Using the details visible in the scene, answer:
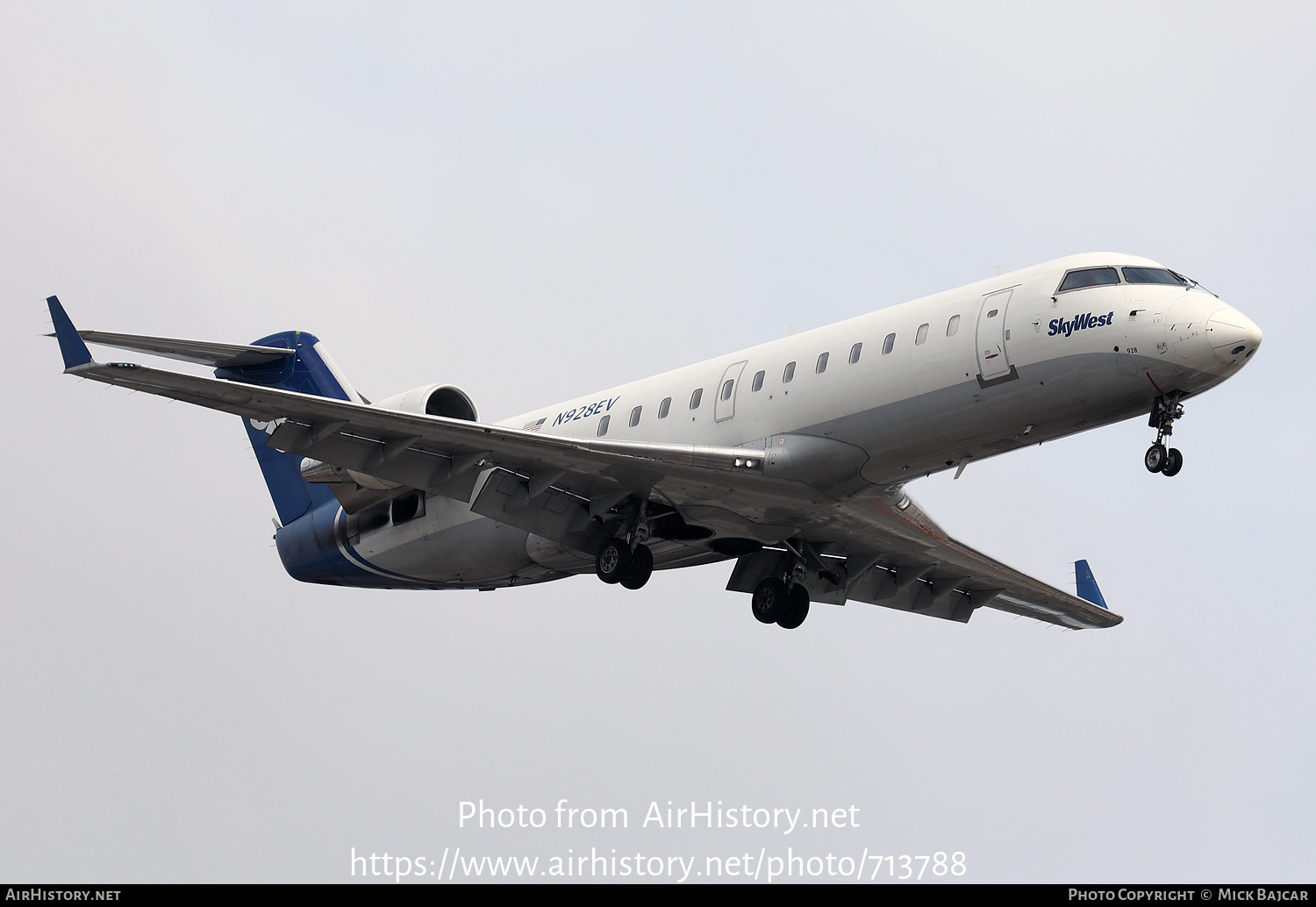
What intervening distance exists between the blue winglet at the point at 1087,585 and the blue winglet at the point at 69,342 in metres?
18.6

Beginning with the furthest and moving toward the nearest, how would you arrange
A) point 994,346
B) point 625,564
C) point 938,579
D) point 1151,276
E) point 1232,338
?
point 938,579
point 625,564
point 994,346
point 1151,276
point 1232,338

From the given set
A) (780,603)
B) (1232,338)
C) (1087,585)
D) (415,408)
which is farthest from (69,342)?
(1087,585)

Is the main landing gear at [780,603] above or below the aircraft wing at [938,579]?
below

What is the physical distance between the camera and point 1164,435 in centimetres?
1998

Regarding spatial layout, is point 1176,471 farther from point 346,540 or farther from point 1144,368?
point 346,540

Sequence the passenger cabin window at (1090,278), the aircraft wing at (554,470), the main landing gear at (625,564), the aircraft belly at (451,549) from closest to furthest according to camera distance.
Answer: the passenger cabin window at (1090,278), the aircraft wing at (554,470), the main landing gear at (625,564), the aircraft belly at (451,549)

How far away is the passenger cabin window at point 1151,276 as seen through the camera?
20094 mm

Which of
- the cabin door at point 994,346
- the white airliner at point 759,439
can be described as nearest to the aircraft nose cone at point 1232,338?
the white airliner at point 759,439

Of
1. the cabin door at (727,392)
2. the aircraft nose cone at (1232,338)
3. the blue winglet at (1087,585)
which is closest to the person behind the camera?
the aircraft nose cone at (1232,338)

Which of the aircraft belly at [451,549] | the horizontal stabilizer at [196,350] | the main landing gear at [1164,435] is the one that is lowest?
the main landing gear at [1164,435]

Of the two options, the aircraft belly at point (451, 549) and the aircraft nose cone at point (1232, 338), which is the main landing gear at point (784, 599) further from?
the aircraft nose cone at point (1232, 338)

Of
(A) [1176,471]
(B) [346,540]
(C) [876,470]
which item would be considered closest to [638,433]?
(C) [876,470]

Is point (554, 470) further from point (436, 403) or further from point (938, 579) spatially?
point (938, 579)

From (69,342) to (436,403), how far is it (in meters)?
5.81
